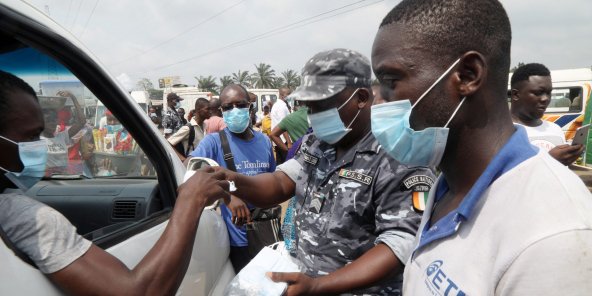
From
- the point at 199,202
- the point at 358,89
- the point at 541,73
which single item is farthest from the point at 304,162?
the point at 541,73

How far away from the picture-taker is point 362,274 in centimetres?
147

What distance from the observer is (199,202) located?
4.99 ft

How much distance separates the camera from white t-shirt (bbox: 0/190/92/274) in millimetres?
1103

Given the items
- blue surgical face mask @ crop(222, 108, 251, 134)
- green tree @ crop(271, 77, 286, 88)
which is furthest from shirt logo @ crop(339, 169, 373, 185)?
green tree @ crop(271, 77, 286, 88)

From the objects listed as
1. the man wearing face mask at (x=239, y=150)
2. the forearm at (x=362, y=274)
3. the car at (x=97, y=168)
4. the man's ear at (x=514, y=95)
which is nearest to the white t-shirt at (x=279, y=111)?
the man wearing face mask at (x=239, y=150)

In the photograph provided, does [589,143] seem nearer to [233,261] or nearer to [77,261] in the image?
[233,261]

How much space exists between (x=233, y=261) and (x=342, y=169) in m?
1.47

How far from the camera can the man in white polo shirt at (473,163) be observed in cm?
71

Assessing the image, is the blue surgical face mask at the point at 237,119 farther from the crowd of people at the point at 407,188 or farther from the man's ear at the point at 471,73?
the man's ear at the point at 471,73

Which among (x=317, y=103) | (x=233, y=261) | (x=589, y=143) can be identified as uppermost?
(x=317, y=103)

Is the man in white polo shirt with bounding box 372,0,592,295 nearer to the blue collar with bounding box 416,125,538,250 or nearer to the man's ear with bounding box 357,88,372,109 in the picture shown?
the blue collar with bounding box 416,125,538,250

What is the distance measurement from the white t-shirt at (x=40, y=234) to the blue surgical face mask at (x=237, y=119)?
7.50 feet

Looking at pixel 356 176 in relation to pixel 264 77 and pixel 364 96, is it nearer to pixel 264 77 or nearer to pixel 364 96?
pixel 364 96

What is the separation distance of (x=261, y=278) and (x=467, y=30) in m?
1.01
